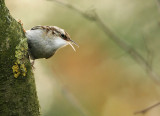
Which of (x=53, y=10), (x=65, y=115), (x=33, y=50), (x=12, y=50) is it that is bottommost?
(x=12, y=50)

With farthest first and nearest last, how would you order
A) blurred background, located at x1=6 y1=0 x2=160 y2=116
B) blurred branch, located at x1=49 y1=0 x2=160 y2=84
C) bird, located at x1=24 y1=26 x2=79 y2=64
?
blurred background, located at x1=6 y1=0 x2=160 y2=116
blurred branch, located at x1=49 y1=0 x2=160 y2=84
bird, located at x1=24 y1=26 x2=79 y2=64

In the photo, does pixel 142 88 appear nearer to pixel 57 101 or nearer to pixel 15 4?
pixel 57 101

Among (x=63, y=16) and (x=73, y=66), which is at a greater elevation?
(x=63, y=16)

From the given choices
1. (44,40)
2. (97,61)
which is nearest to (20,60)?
(44,40)

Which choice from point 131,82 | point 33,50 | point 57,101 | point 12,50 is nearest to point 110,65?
point 131,82

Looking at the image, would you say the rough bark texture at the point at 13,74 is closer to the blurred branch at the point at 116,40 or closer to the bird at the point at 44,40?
the bird at the point at 44,40

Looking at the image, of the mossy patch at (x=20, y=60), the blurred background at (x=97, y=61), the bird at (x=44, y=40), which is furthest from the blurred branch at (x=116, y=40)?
the blurred background at (x=97, y=61)

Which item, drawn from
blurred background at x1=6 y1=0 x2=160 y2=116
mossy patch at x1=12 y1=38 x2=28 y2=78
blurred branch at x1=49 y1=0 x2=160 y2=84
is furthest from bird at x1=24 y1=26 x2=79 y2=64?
blurred background at x1=6 y1=0 x2=160 y2=116

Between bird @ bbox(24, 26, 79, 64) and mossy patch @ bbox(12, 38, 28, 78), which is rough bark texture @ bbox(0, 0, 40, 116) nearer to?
mossy patch @ bbox(12, 38, 28, 78)
